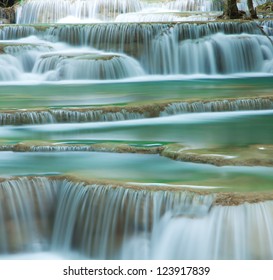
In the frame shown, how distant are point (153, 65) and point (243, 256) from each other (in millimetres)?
13186

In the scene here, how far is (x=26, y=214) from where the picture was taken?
910cm

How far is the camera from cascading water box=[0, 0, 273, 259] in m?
8.40

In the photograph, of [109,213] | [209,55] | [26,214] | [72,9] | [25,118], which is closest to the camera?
[109,213]

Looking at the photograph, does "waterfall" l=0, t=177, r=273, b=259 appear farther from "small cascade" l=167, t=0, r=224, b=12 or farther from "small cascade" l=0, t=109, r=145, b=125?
"small cascade" l=167, t=0, r=224, b=12

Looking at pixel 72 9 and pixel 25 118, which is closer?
pixel 25 118

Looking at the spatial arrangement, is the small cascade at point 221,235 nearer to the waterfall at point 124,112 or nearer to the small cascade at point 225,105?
the waterfall at point 124,112

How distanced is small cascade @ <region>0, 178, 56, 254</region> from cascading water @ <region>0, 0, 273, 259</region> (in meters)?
0.01

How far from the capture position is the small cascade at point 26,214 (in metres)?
8.94

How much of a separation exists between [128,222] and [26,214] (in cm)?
122

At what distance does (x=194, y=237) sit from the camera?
8.27 metres

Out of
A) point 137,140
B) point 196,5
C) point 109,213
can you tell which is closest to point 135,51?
point 196,5

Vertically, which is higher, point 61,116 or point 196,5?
point 196,5

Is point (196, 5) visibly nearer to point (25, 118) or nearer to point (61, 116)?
point (61, 116)

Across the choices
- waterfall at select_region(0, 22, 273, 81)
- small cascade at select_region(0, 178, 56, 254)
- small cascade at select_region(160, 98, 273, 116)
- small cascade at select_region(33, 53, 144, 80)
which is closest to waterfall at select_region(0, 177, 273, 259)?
small cascade at select_region(0, 178, 56, 254)
